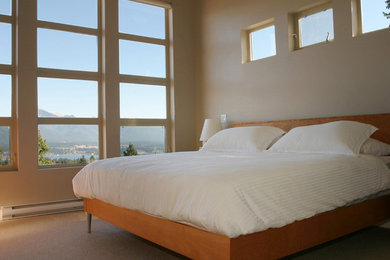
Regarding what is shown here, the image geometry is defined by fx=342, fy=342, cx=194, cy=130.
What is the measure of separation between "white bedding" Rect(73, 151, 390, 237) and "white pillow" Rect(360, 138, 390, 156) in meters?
0.19

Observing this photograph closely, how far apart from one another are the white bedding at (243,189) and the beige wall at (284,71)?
0.97m

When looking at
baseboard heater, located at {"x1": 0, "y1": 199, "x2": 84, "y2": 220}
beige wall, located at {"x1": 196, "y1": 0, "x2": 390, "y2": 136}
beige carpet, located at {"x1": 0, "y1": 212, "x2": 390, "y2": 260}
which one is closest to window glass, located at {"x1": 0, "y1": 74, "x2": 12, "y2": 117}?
baseboard heater, located at {"x1": 0, "y1": 199, "x2": 84, "y2": 220}

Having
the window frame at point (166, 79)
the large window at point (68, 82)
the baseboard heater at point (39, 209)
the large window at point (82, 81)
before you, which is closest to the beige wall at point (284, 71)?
the window frame at point (166, 79)

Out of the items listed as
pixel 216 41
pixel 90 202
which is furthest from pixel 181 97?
pixel 90 202

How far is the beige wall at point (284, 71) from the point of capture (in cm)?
309

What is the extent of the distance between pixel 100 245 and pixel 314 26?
3019 millimetres

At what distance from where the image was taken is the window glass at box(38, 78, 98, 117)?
165 inches

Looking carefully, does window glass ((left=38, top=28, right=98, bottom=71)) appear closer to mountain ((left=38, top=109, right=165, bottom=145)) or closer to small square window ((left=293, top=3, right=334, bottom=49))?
mountain ((left=38, top=109, right=165, bottom=145))

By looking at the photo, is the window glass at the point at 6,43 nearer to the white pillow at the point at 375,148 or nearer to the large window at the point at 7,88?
the large window at the point at 7,88

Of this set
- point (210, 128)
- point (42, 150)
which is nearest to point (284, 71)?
point (210, 128)

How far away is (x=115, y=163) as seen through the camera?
271 cm

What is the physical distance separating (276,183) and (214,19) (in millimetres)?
3572

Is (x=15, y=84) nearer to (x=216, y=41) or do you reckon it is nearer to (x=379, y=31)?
(x=216, y=41)

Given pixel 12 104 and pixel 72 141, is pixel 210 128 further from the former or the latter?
pixel 12 104
